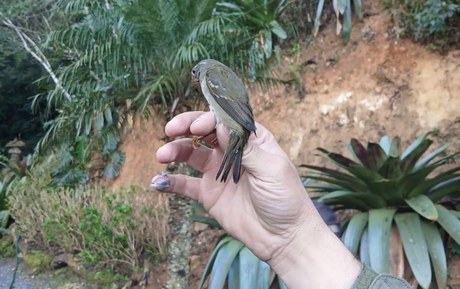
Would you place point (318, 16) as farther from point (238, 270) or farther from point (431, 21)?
point (238, 270)

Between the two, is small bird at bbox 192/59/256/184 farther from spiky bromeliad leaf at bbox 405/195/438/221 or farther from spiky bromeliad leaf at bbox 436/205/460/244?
spiky bromeliad leaf at bbox 436/205/460/244

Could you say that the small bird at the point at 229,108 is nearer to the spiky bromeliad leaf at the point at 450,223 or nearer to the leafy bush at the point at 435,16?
the spiky bromeliad leaf at the point at 450,223

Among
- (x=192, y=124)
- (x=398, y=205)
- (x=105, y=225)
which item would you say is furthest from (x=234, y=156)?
(x=105, y=225)

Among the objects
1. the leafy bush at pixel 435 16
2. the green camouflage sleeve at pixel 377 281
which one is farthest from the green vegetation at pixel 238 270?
the leafy bush at pixel 435 16

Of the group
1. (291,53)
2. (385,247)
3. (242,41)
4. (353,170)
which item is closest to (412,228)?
(385,247)

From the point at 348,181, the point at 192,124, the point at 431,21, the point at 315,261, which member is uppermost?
the point at 192,124

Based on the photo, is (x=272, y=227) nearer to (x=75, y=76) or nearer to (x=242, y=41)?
(x=242, y=41)
